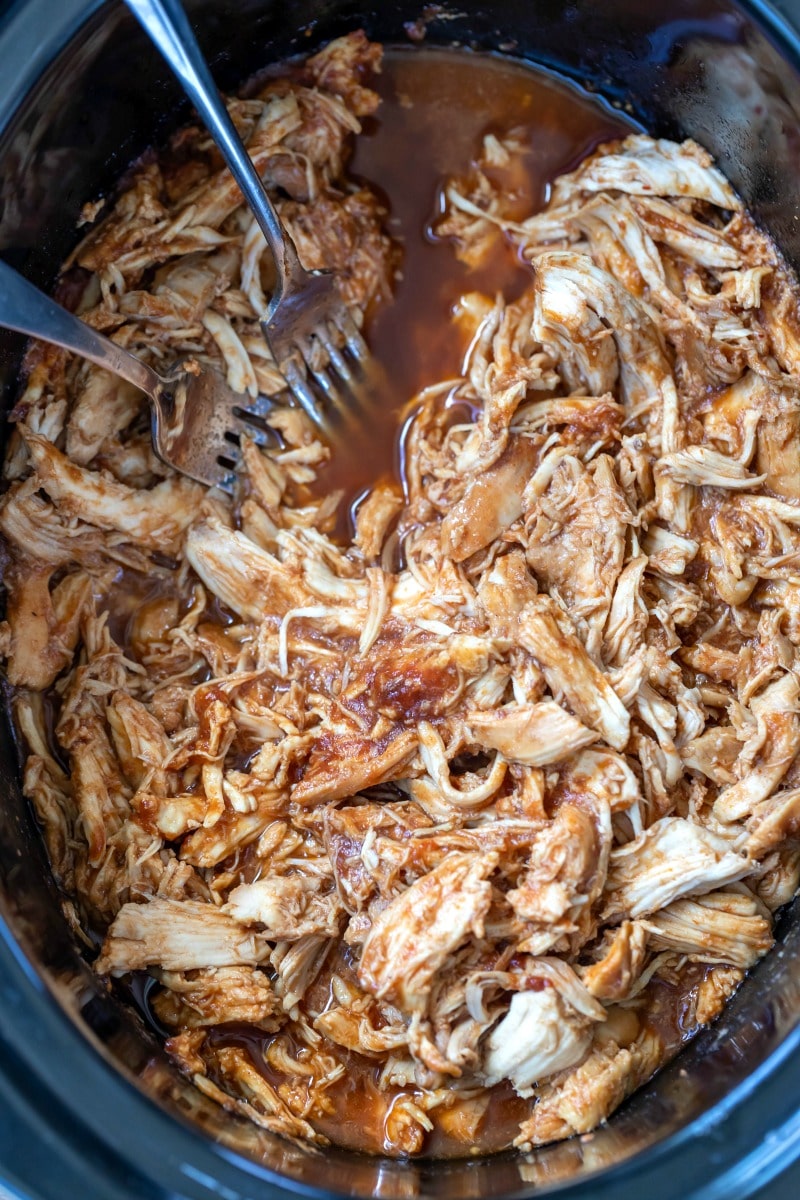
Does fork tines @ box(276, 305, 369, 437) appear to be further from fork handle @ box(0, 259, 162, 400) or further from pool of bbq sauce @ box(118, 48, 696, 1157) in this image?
fork handle @ box(0, 259, 162, 400)

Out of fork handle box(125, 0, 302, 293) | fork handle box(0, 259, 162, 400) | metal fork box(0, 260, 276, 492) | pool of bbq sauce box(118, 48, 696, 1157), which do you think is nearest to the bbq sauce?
pool of bbq sauce box(118, 48, 696, 1157)

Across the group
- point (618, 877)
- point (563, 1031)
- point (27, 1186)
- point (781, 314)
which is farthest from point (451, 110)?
point (27, 1186)

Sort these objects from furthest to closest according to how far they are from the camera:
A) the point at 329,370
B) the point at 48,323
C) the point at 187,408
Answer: the point at 329,370 → the point at 187,408 → the point at 48,323

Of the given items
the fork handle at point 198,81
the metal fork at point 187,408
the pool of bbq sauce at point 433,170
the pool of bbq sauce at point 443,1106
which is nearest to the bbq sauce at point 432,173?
the pool of bbq sauce at point 433,170

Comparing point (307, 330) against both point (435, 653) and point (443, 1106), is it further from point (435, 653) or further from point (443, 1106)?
point (443, 1106)

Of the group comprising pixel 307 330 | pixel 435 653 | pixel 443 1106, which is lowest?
pixel 443 1106

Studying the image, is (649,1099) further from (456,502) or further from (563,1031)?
(456,502)

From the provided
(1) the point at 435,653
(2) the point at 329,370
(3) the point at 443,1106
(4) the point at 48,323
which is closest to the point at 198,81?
(4) the point at 48,323
